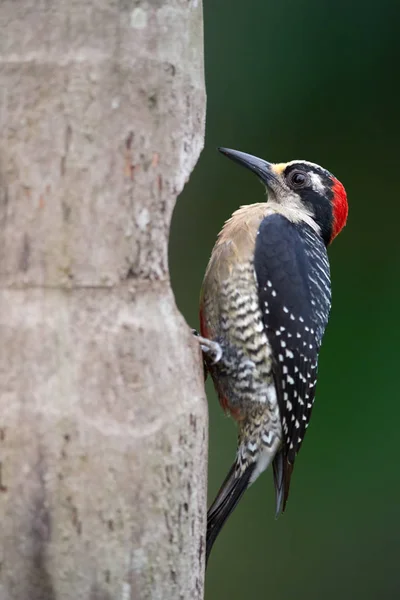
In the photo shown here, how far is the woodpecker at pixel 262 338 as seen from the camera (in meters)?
3.12

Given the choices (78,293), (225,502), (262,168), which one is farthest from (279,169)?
(78,293)

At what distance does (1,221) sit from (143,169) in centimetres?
34

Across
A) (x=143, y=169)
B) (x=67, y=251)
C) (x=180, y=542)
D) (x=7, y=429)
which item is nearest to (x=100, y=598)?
(x=180, y=542)

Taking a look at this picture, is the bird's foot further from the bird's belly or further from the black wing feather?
the black wing feather

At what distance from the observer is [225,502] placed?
10.1 feet

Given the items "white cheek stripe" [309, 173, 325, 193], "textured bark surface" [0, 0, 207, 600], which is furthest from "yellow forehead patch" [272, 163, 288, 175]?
"textured bark surface" [0, 0, 207, 600]

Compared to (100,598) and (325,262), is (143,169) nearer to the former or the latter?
(100,598)

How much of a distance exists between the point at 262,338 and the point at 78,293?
102 centimetres

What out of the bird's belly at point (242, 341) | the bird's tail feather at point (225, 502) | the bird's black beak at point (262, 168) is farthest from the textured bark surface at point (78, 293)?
the bird's black beak at point (262, 168)

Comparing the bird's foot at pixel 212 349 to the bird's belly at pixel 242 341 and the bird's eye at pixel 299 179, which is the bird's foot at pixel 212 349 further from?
the bird's eye at pixel 299 179

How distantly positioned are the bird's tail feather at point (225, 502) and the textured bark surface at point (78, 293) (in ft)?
2.32

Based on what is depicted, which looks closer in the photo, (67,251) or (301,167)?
(67,251)

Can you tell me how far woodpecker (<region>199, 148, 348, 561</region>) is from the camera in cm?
312

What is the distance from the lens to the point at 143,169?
2273 mm
